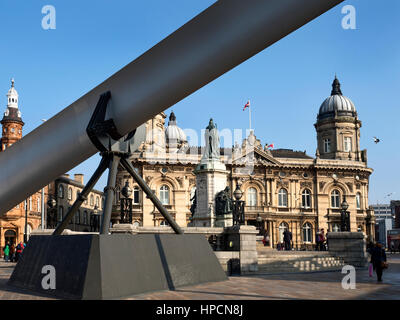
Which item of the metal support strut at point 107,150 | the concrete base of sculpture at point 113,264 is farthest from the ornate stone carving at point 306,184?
the metal support strut at point 107,150

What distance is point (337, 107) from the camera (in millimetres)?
65562

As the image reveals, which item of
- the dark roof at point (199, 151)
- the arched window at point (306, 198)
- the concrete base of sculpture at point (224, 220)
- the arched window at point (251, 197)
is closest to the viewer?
the concrete base of sculpture at point (224, 220)

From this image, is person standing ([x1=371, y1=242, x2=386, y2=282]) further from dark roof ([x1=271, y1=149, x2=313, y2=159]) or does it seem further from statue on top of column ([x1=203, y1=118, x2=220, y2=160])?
dark roof ([x1=271, y1=149, x2=313, y2=159])

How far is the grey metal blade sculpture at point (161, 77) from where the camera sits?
592 cm

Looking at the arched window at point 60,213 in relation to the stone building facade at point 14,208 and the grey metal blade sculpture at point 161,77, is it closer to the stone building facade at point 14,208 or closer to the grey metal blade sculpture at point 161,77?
the stone building facade at point 14,208

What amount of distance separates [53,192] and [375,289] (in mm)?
53140

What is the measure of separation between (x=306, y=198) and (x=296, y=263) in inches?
1609

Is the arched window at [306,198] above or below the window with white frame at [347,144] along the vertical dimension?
below

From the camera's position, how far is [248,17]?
5.96 metres

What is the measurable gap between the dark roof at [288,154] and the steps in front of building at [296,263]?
143 ft

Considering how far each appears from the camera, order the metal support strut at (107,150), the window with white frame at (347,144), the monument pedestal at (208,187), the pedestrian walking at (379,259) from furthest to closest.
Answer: the window with white frame at (347,144) < the monument pedestal at (208,187) < the pedestrian walking at (379,259) < the metal support strut at (107,150)

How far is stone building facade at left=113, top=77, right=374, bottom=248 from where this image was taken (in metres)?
53.1
